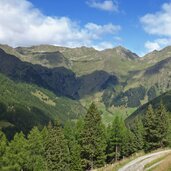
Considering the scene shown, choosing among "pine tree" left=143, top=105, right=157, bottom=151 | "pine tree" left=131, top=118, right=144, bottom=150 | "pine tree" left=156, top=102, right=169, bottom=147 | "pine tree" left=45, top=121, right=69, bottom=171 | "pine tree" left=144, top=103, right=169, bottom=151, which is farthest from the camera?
"pine tree" left=131, top=118, right=144, bottom=150

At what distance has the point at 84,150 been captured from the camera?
255 ft

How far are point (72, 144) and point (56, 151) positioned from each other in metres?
9.04

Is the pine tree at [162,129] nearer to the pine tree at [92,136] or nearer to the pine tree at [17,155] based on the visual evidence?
the pine tree at [92,136]

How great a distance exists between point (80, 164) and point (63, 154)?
235 inches

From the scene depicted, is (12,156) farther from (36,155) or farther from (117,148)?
(117,148)

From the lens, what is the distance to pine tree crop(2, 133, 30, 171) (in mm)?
77375

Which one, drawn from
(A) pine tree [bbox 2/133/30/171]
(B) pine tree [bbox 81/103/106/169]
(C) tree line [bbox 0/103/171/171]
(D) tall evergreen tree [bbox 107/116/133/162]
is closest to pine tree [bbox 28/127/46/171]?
(C) tree line [bbox 0/103/171/171]

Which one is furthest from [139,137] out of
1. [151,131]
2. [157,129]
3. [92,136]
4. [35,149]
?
[35,149]

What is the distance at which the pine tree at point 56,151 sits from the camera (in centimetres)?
7950

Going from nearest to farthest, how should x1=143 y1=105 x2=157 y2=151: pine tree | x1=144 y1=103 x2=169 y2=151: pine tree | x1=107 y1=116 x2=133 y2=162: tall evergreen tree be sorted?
x1=144 y1=103 x2=169 y2=151: pine tree
x1=143 y1=105 x2=157 y2=151: pine tree
x1=107 y1=116 x2=133 y2=162: tall evergreen tree

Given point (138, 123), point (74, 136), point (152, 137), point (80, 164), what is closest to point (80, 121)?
point (74, 136)

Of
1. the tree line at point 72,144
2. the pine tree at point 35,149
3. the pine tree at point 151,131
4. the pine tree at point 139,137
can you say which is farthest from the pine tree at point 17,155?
the pine tree at point 139,137

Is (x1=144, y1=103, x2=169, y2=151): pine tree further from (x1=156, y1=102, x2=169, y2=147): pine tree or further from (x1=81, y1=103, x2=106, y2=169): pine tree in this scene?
(x1=81, y1=103, x2=106, y2=169): pine tree

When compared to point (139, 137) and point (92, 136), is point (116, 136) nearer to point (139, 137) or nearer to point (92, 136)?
point (92, 136)
